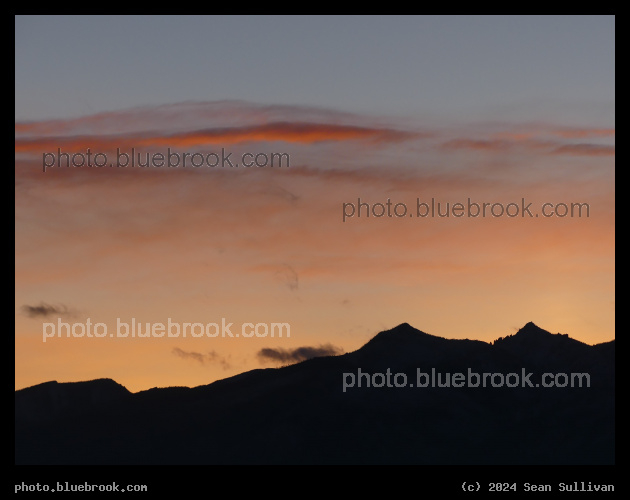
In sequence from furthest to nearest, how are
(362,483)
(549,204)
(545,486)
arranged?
(549,204) → (362,483) → (545,486)

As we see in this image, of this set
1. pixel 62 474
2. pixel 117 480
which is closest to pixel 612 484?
pixel 117 480

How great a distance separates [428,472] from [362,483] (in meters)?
4.58

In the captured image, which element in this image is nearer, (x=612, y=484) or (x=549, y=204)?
(x=612, y=484)
